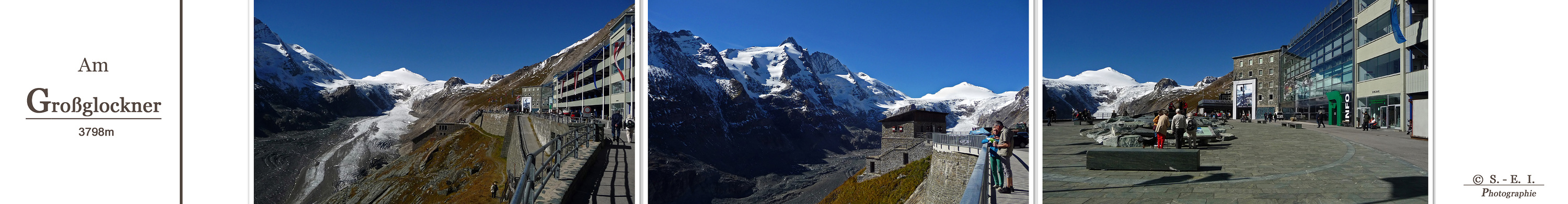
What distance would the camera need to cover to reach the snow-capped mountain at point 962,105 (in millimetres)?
3264

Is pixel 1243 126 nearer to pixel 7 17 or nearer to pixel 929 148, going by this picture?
pixel 929 148

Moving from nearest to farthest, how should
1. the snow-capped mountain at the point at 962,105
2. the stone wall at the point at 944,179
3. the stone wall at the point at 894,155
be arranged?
the snow-capped mountain at the point at 962,105 < the stone wall at the point at 894,155 < the stone wall at the point at 944,179

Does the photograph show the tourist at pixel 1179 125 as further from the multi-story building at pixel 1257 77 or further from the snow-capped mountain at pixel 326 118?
the snow-capped mountain at pixel 326 118

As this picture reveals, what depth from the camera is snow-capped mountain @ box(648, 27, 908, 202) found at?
3271mm

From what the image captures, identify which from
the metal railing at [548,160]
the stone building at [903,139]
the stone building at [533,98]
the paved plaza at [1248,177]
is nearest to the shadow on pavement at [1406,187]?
the paved plaza at [1248,177]

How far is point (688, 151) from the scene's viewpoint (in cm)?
340

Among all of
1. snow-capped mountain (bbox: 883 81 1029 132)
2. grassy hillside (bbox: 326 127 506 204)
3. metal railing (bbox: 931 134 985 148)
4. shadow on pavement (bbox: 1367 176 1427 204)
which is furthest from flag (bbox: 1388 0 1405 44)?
grassy hillside (bbox: 326 127 506 204)

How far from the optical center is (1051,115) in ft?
9.57

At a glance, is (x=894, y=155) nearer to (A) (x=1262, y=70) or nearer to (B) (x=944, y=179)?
(B) (x=944, y=179)

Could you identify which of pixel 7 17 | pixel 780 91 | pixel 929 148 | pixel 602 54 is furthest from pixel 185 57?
pixel 929 148

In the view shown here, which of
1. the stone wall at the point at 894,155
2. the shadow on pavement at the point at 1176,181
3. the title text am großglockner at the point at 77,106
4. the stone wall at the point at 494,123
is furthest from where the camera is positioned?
the stone wall at the point at 894,155

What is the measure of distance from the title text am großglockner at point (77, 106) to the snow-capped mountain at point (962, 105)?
360 centimetres

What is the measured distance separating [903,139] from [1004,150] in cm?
65
